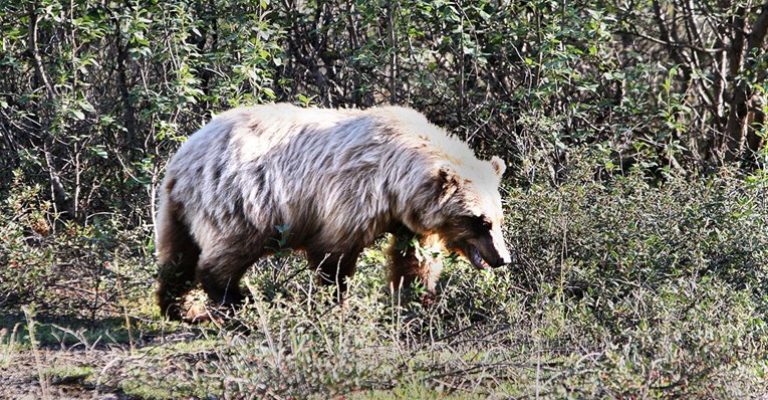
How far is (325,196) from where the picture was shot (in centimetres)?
718

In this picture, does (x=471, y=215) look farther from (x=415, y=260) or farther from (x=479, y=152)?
(x=479, y=152)

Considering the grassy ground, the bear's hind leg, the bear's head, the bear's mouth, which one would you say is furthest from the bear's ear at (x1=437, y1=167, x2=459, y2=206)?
the bear's hind leg

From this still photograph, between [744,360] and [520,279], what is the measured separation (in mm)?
2105

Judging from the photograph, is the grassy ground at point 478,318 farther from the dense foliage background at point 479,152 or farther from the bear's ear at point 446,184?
the bear's ear at point 446,184

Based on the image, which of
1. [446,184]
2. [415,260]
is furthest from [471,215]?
[415,260]

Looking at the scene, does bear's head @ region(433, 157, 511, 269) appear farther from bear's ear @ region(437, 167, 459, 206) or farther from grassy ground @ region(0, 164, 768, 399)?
grassy ground @ region(0, 164, 768, 399)

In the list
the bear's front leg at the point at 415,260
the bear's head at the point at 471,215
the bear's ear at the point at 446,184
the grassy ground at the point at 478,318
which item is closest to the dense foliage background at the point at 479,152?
the grassy ground at the point at 478,318

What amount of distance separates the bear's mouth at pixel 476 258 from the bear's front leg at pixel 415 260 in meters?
0.26

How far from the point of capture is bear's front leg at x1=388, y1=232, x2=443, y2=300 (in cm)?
743

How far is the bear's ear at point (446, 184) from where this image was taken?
700 cm

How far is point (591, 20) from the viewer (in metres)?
9.66

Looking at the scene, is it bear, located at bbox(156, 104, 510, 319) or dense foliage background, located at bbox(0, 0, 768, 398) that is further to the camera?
bear, located at bbox(156, 104, 510, 319)

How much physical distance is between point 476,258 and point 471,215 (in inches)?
11.9

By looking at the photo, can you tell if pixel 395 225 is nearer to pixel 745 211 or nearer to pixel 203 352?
pixel 203 352
